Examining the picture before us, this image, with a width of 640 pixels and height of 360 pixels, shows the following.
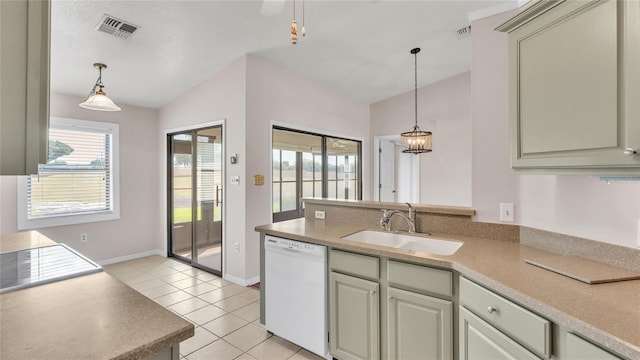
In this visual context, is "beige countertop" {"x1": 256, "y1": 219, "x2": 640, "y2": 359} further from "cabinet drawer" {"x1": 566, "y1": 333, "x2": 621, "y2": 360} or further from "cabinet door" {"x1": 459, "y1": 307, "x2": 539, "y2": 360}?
"cabinet door" {"x1": 459, "y1": 307, "x2": 539, "y2": 360}

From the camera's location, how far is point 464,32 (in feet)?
11.6

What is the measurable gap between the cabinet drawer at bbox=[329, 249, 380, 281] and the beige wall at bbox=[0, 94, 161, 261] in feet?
13.2

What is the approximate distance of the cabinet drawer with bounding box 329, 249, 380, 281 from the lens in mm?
1830

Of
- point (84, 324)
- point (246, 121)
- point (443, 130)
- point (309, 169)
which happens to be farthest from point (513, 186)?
point (443, 130)

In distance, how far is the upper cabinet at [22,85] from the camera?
540 mm

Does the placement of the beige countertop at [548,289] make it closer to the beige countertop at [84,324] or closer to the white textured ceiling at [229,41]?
the beige countertop at [84,324]

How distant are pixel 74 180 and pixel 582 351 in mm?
5314

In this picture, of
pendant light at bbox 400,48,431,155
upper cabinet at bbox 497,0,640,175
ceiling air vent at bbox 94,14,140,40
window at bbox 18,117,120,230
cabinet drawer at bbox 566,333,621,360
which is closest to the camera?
cabinet drawer at bbox 566,333,621,360

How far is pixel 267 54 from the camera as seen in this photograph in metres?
3.67

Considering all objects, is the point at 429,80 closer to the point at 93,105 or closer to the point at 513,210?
the point at 513,210

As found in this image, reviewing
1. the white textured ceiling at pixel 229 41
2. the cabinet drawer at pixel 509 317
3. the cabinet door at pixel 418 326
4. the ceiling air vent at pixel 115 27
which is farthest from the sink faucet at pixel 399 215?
the ceiling air vent at pixel 115 27

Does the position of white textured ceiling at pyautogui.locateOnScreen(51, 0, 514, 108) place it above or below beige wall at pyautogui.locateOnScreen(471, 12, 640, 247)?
above

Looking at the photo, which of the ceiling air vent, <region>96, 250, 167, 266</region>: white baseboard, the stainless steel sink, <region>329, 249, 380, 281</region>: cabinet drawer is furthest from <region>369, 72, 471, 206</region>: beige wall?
<region>96, 250, 167, 266</region>: white baseboard

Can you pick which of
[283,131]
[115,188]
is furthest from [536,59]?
[115,188]
